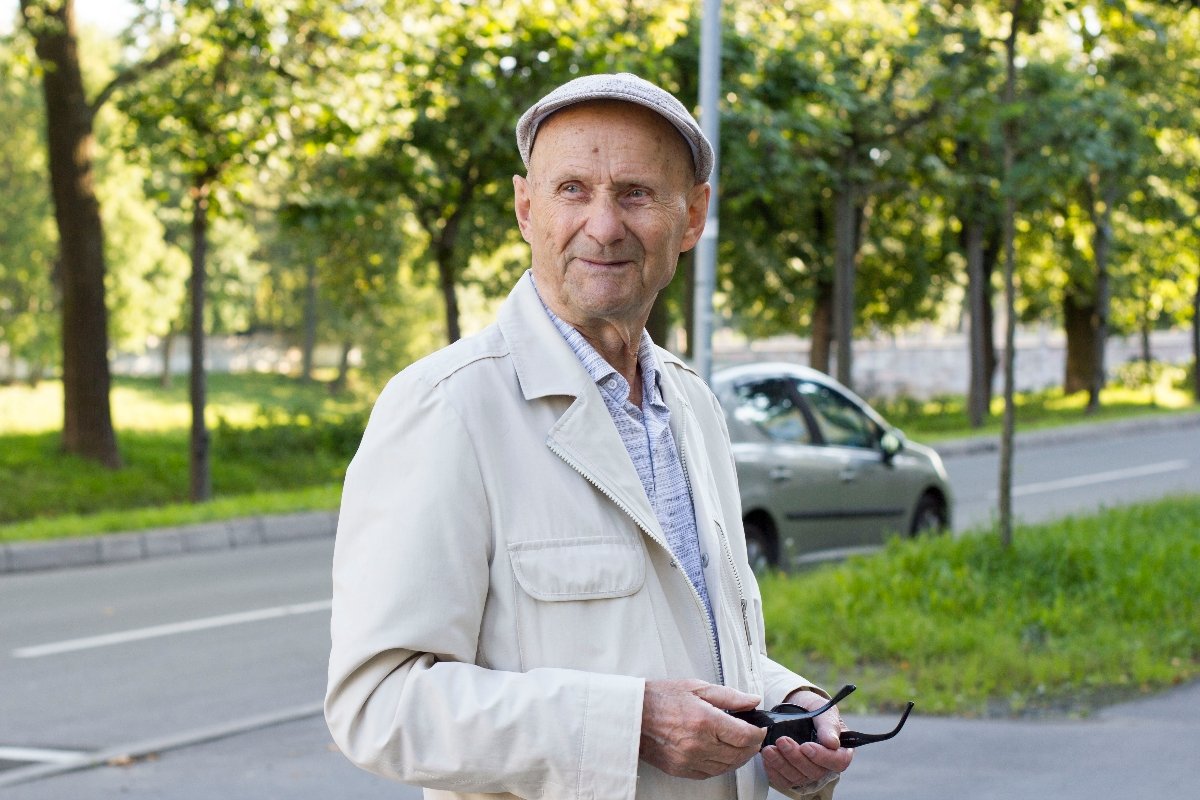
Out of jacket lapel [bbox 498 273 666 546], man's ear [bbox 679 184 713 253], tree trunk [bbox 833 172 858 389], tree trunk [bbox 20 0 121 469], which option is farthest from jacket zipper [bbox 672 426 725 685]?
tree trunk [bbox 833 172 858 389]

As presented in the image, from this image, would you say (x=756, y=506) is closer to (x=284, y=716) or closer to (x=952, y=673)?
(x=952, y=673)

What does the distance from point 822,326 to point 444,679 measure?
30744 millimetres

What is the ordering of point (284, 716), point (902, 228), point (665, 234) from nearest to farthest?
1. point (665, 234)
2. point (284, 716)
3. point (902, 228)

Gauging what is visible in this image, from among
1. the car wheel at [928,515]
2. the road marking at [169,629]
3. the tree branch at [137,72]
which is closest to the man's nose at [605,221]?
the road marking at [169,629]

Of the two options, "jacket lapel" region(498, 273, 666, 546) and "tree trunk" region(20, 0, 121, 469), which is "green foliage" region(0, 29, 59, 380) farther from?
"jacket lapel" region(498, 273, 666, 546)

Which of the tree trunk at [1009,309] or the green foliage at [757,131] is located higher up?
the green foliage at [757,131]

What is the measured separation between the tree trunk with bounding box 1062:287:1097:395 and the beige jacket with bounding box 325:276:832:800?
118 ft

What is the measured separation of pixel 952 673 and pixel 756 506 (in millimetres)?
3337

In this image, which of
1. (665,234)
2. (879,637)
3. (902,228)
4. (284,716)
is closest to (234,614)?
(284,716)

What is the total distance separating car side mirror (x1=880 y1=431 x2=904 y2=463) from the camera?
11.8 meters

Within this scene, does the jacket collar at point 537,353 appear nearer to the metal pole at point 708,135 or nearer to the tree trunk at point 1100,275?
the metal pole at point 708,135

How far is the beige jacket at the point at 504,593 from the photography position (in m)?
1.98

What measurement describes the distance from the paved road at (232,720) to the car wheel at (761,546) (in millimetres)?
2878

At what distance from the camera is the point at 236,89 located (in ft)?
52.0
